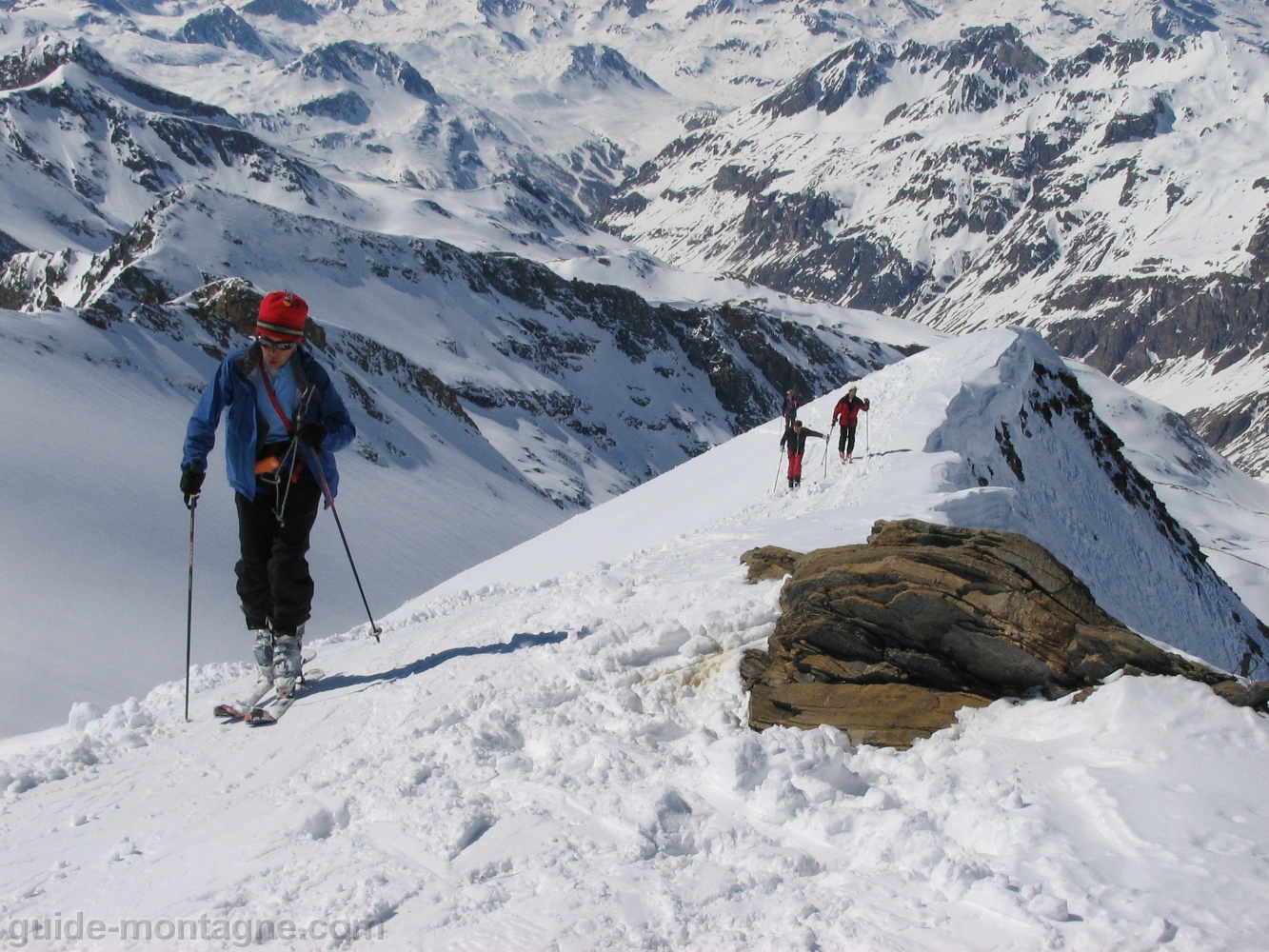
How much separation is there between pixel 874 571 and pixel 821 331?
174196 mm

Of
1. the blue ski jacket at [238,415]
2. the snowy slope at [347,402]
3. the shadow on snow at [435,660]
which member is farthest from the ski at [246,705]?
the snowy slope at [347,402]

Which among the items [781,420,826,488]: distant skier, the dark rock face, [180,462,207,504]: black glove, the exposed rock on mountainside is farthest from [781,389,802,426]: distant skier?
the exposed rock on mountainside

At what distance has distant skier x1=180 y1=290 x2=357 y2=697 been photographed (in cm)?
628

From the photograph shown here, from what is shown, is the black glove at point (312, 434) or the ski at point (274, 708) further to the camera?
the black glove at point (312, 434)

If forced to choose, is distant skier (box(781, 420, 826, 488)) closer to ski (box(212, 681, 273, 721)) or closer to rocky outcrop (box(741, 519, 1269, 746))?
rocky outcrop (box(741, 519, 1269, 746))

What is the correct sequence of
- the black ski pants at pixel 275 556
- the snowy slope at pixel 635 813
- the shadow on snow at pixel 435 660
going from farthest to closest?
the shadow on snow at pixel 435 660 < the black ski pants at pixel 275 556 < the snowy slope at pixel 635 813

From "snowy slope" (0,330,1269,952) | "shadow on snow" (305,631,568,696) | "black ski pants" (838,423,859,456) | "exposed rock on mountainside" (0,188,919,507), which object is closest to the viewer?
"snowy slope" (0,330,1269,952)

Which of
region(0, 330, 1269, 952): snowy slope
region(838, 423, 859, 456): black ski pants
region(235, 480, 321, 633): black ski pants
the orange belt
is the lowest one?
region(0, 330, 1269, 952): snowy slope

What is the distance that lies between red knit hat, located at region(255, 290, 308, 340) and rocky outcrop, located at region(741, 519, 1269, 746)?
372 centimetres

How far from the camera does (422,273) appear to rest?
119 m

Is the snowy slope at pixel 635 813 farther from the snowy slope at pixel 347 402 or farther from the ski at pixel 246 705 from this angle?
the snowy slope at pixel 347 402

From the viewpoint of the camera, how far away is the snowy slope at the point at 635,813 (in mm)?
3807

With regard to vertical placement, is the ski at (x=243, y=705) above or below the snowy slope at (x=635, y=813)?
above

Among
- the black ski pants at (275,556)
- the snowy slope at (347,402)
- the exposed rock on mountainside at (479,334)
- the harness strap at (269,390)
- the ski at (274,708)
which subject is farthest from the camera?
the exposed rock on mountainside at (479,334)
